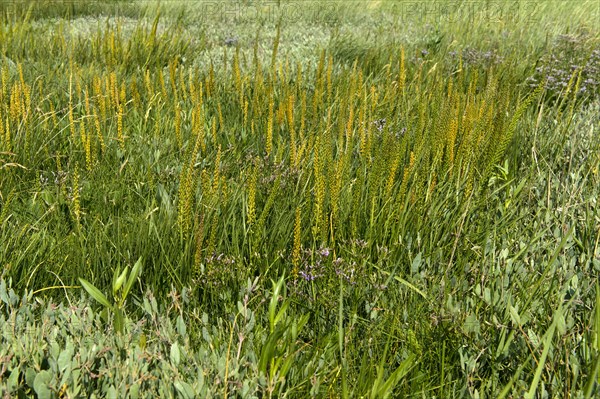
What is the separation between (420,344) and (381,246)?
56cm

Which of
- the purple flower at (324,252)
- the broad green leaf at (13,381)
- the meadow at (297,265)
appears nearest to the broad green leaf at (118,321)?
the meadow at (297,265)

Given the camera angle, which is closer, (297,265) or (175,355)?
(175,355)

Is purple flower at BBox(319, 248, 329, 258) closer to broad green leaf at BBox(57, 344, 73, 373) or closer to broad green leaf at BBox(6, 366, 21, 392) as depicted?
broad green leaf at BBox(57, 344, 73, 373)

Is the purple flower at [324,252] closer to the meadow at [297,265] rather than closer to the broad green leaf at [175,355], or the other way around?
the meadow at [297,265]

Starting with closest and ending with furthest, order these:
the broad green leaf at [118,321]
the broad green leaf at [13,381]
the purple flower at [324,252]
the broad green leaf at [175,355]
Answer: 1. the broad green leaf at [13,381]
2. the broad green leaf at [175,355]
3. the broad green leaf at [118,321]
4. the purple flower at [324,252]

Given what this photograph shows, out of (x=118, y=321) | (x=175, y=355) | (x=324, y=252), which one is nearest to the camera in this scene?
(x=175, y=355)

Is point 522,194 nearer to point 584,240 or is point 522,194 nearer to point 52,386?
point 584,240

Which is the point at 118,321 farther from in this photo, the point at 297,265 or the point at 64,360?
the point at 297,265

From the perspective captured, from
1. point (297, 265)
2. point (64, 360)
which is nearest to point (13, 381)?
point (64, 360)

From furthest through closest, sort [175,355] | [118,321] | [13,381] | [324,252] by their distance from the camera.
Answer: [324,252] < [118,321] < [175,355] < [13,381]

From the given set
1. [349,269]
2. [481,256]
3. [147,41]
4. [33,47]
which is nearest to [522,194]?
[481,256]

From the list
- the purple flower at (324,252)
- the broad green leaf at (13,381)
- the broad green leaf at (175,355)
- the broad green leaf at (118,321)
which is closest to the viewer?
the broad green leaf at (13,381)

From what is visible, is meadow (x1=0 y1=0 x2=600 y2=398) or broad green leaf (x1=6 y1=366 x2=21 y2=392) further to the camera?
meadow (x1=0 y1=0 x2=600 y2=398)

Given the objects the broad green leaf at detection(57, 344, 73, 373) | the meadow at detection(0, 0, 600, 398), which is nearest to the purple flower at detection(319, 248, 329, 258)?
the meadow at detection(0, 0, 600, 398)
